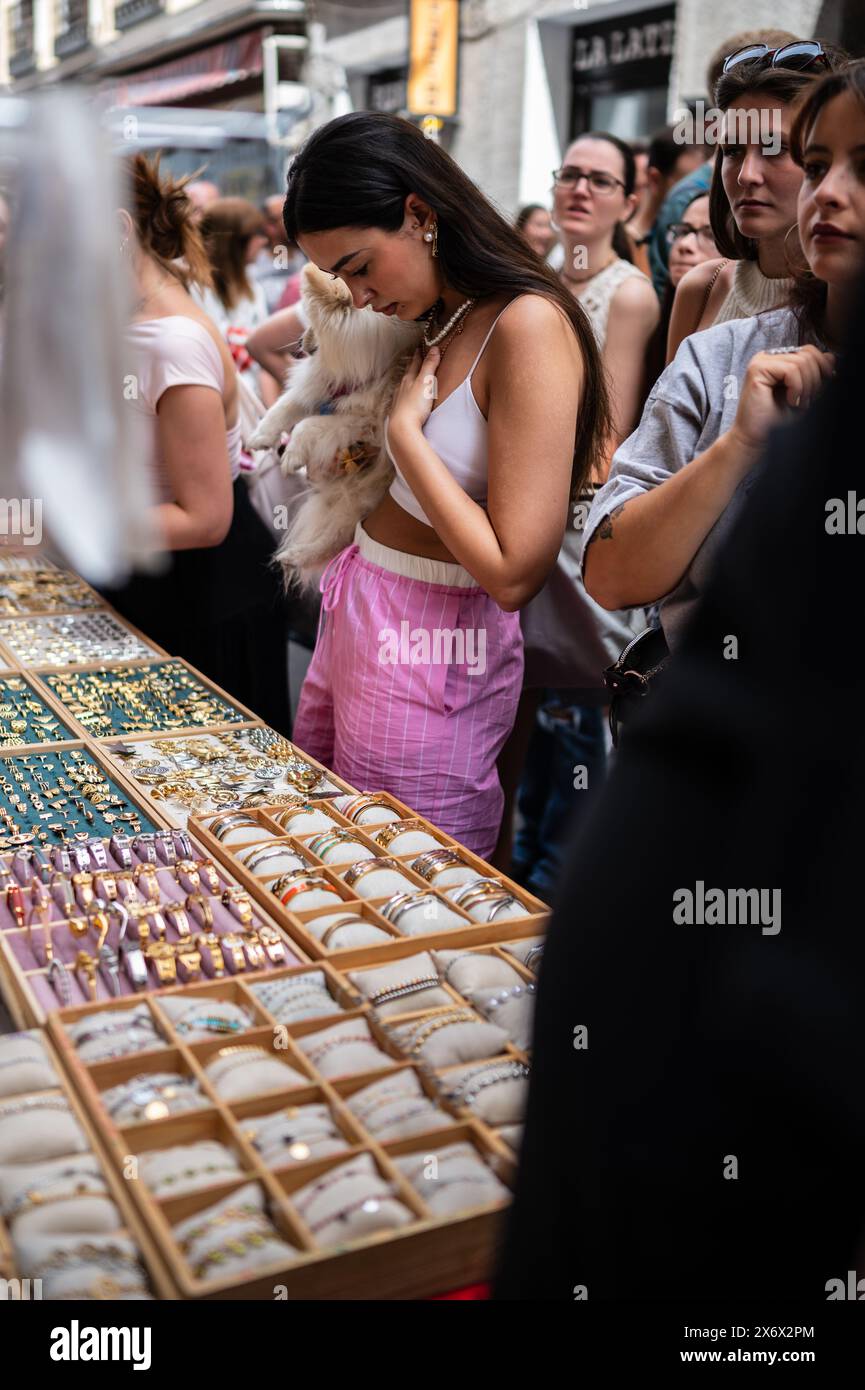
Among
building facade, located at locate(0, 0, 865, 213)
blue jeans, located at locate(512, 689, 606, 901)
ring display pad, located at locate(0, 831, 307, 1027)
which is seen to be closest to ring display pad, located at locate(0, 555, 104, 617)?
blue jeans, located at locate(512, 689, 606, 901)

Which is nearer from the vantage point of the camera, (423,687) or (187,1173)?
(187,1173)

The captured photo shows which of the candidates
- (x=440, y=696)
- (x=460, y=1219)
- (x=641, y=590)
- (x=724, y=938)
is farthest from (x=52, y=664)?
(x=724, y=938)

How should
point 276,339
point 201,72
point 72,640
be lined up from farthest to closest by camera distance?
point 201,72 < point 276,339 < point 72,640

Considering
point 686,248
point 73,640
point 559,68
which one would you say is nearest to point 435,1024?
point 73,640

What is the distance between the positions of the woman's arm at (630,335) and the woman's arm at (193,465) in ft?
3.54

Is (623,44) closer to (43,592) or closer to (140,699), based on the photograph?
(43,592)

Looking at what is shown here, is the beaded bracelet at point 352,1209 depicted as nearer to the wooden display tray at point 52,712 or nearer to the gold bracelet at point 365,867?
the gold bracelet at point 365,867

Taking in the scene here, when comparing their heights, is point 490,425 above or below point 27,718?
above

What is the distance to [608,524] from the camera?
1.68 meters

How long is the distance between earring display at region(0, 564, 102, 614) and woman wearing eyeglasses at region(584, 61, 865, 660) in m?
1.88

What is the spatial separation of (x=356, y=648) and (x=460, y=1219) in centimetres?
133

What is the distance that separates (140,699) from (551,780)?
5.56 ft

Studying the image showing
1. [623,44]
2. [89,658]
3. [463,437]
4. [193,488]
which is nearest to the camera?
[463,437]

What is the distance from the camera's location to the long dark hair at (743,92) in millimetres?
1906
